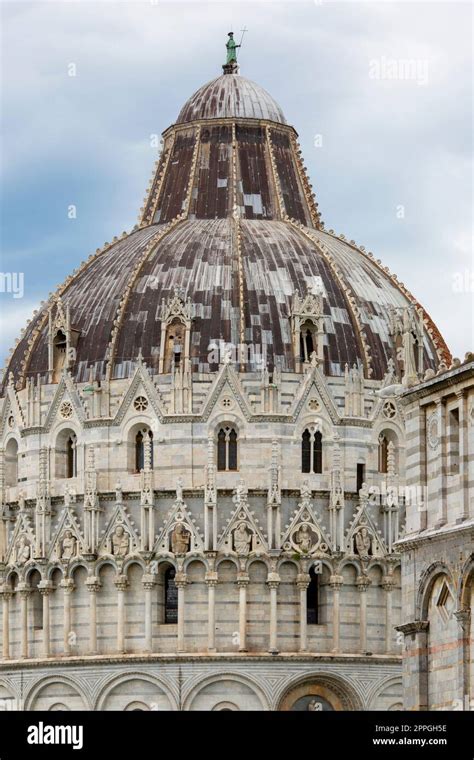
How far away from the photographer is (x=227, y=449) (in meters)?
109

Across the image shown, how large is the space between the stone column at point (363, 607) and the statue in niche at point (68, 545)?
11.3 metres

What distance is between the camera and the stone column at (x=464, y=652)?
7509 centimetres

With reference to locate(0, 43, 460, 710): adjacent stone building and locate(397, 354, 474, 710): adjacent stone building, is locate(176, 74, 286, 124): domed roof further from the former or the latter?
locate(397, 354, 474, 710): adjacent stone building

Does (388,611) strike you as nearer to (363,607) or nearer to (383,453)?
(363,607)

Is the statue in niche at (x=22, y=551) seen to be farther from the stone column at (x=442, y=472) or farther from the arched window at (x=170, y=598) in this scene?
the stone column at (x=442, y=472)

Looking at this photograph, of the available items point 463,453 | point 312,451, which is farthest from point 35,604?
point 463,453

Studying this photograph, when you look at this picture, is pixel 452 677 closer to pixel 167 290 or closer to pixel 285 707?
pixel 285 707

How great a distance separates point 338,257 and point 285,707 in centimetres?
1991

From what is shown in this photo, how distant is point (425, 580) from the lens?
77.6 metres

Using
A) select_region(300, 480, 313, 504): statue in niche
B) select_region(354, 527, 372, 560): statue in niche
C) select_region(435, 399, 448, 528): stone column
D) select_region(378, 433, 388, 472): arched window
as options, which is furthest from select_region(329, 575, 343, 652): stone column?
select_region(435, 399, 448, 528): stone column

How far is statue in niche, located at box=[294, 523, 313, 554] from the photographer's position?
356 ft

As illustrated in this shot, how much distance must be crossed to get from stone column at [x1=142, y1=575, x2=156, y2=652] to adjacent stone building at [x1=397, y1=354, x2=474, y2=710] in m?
29.3

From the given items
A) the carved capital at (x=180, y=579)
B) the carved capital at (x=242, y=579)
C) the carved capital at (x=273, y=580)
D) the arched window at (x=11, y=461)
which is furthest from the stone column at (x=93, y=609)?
the arched window at (x=11, y=461)

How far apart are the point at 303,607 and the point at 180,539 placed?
5472mm
